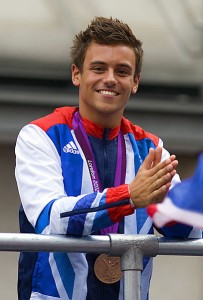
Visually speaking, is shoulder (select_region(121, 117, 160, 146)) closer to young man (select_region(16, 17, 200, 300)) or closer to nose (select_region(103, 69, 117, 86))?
young man (select_region(16, 17, 200, 300))

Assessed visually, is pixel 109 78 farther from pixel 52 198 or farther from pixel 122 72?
pixel 52 198

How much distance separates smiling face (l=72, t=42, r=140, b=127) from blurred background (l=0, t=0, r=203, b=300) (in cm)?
246

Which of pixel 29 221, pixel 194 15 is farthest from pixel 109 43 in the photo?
pixel 194 15

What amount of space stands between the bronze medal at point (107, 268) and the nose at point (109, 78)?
1.85ft

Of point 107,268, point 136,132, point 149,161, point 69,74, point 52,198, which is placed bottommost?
point 107,268

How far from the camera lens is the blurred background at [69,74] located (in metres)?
6.48

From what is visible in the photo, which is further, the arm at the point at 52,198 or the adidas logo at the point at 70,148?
the adidas logo at the point at 70,148

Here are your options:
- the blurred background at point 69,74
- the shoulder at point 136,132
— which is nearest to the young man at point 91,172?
the shoulder at point 136,132

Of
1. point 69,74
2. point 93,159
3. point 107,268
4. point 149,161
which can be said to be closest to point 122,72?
point 93,159

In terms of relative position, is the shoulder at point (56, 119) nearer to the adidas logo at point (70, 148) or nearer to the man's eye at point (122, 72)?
the adidas logo at point (70, 148)

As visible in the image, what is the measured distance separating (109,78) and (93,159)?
0.27 meters

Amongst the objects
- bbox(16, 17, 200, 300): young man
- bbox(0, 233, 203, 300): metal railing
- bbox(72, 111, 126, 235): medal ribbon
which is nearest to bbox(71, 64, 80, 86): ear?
bbox(16, 17, 200, 300): young man

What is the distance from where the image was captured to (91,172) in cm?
379

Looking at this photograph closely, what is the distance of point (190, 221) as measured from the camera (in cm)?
315
